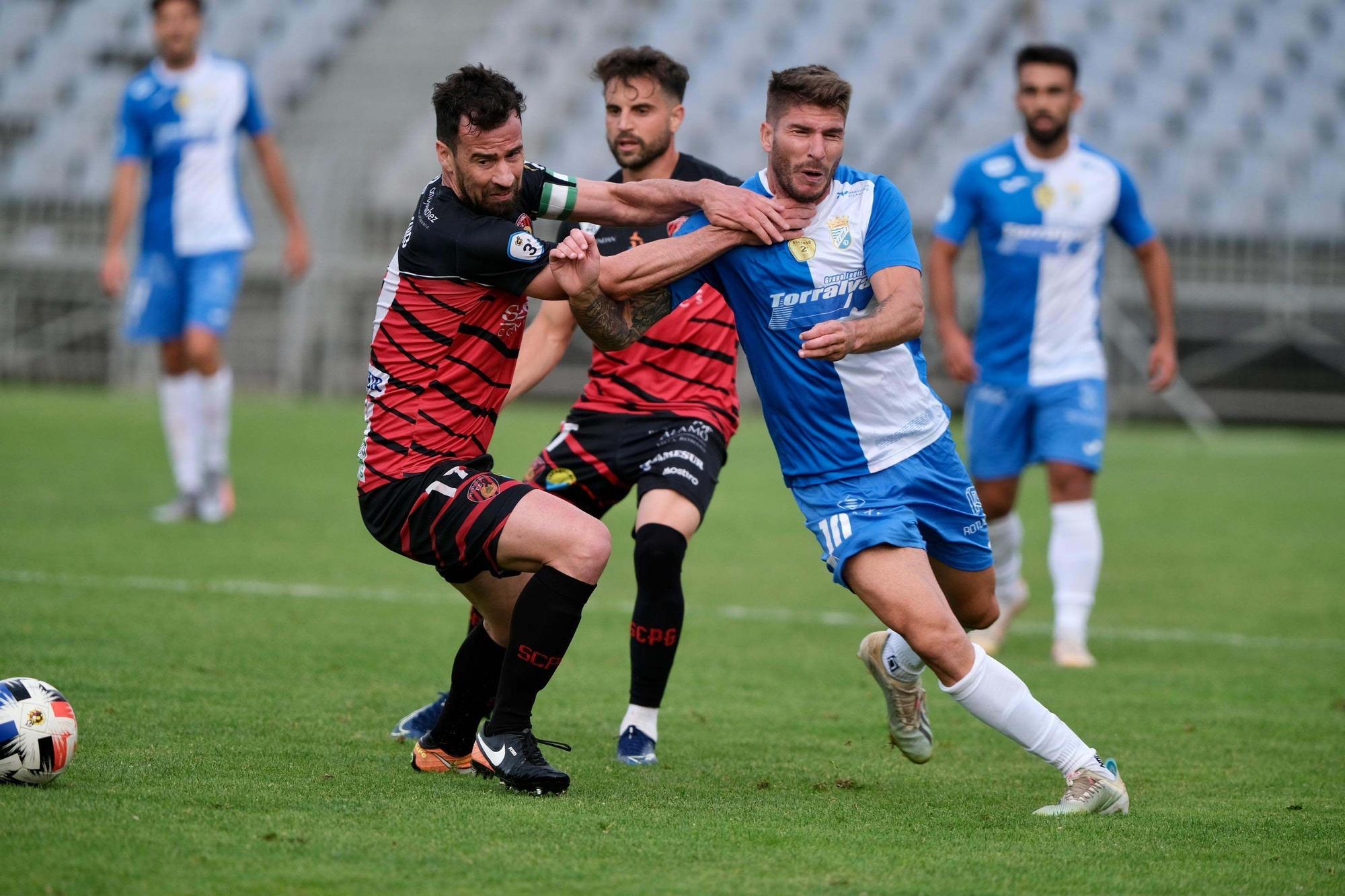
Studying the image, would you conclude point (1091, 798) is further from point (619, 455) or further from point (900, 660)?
point (619, 455)

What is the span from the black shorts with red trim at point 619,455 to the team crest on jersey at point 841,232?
3.68 feet

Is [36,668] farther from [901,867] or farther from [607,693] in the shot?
[901,867]

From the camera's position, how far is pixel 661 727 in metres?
5.96

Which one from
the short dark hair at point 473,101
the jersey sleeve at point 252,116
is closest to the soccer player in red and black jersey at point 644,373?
the short dark hair at point 473,101

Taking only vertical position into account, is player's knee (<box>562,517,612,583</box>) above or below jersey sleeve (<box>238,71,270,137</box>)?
below

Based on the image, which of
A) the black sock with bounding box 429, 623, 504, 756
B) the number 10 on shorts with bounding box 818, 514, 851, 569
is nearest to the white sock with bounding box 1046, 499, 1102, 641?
the number 10 on shorts with bounding box 818, 514, 851, 569

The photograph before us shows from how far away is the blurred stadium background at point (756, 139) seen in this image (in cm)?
2023

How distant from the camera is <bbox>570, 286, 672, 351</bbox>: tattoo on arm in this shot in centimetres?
486

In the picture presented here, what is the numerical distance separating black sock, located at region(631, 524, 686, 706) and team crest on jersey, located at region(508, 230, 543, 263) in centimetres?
119

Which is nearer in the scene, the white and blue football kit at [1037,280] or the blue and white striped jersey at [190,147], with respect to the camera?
the white and blue football kit at [1037,280]

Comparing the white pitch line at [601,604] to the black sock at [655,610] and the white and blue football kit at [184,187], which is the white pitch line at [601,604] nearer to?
the white and blue football kit at [184,187]

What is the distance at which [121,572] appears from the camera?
27.9 feet

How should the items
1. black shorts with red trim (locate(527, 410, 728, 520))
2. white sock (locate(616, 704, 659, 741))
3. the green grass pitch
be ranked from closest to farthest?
the green grass pitch
white sock (locate(616, 704, 659, 741))
black shorts with red trim (locate(527, 410, 728, 520))

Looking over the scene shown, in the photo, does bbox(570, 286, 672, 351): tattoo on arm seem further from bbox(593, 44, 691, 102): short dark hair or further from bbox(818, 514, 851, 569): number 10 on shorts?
bbox(593, 44, 691, 102): short dark hair
